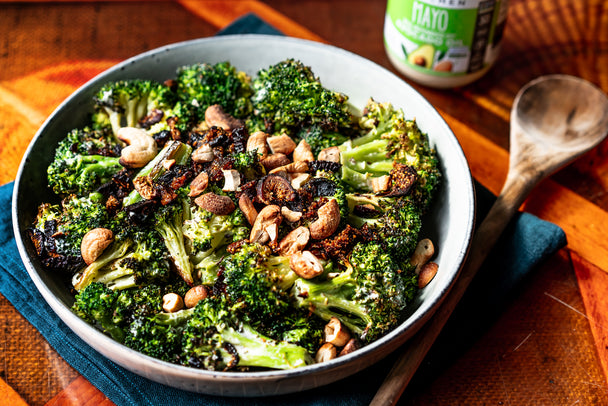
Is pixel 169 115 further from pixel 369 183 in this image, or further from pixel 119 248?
pixel 369 183

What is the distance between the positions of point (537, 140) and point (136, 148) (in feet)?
6.42

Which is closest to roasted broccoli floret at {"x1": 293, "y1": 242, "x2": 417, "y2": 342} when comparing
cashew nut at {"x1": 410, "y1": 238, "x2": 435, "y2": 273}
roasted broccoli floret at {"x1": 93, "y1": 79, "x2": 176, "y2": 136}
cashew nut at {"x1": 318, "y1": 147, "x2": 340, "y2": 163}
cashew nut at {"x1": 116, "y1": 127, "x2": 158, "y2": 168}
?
cashew nut at {"x1": 410, "y1": 238, "x2": 435, "y2": 273}

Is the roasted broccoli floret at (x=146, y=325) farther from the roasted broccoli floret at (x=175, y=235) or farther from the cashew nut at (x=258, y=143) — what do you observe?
the cashew nut at (x=258, y=143)

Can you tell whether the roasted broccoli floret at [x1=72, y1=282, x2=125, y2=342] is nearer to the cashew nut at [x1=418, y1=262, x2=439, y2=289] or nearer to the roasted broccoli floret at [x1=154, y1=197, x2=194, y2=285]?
the roasted broccoli floret at [x1=154, y1=197, x2=194, y2=285]

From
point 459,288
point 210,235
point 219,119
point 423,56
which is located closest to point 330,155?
point 219,119

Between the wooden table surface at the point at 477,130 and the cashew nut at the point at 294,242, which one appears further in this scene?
the wooden table surface at the point at 477,130

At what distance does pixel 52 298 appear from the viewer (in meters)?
1.80

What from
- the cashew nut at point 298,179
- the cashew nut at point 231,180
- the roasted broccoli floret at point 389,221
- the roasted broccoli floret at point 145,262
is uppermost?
the cashew nut at point 231,180

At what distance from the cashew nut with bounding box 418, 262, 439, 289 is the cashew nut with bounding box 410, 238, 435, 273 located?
0.03 meters

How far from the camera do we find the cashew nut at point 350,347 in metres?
1.80

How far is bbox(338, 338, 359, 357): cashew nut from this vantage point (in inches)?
70.9

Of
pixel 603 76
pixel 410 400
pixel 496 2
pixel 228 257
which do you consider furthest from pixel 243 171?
pixel 603 76

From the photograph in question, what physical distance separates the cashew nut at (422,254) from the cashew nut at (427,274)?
0.03 meters

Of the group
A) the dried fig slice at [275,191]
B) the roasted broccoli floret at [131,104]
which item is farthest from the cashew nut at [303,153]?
the roasted broccoli floret at [131,104]
